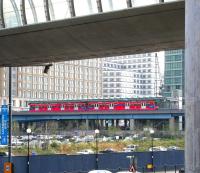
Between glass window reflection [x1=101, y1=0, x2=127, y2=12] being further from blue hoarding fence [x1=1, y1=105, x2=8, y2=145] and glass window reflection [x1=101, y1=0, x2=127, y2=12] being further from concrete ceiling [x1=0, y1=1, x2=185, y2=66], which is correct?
blue hoarding fence [x1=1, y1=105, x2=8, y2=145]

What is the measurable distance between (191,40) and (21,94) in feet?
580

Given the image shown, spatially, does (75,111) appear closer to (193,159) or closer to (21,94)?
Answer: (21,94)

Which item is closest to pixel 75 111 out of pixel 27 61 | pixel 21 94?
pixel 21 94

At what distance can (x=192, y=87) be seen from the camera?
7133 mm

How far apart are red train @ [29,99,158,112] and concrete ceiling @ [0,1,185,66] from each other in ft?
292

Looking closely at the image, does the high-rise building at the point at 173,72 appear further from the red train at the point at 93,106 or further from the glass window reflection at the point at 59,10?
the glass window reflection at the point at 59,10

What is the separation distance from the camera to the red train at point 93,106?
11294cm

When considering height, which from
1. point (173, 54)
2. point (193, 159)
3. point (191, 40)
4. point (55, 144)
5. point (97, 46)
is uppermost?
point (173, 54)

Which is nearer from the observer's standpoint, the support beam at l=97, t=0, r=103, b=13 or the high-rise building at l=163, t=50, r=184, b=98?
the support beam at l=97, t=0, r=103, b=13

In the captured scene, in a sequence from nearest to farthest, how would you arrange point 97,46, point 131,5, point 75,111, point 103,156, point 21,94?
point 131,5
point 97,46
point 103,156
point 75,111
point 21,94

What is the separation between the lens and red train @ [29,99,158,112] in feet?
371

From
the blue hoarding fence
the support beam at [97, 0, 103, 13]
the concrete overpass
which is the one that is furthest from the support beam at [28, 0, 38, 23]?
→ the concrete overpass

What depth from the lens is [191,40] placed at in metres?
7.20

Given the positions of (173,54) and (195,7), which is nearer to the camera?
(195,7)
